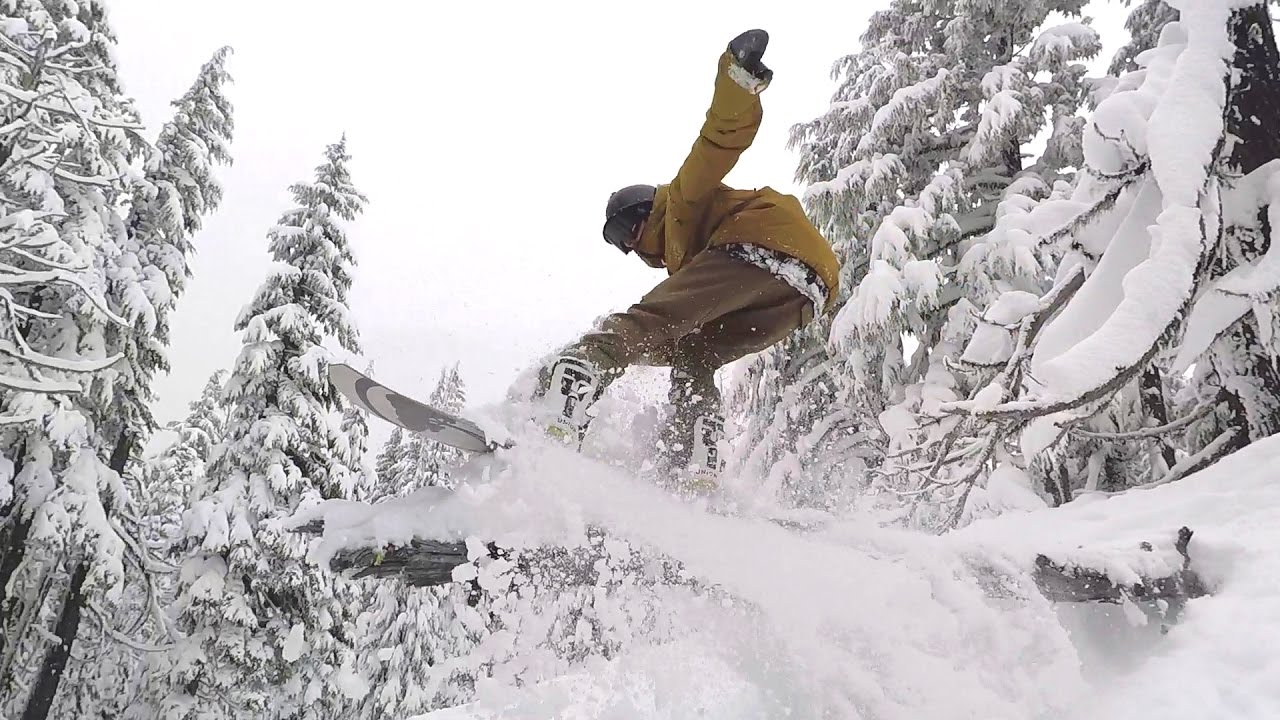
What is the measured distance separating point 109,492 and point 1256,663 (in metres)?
13.0

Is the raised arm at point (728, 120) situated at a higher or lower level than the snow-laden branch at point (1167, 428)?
higher

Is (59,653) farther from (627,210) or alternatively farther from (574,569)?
(574,569)

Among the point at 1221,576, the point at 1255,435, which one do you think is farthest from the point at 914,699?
the point at 1255,435

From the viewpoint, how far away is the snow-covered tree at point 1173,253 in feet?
9.48

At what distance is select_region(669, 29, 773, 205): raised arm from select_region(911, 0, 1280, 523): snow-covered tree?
4.56 ft

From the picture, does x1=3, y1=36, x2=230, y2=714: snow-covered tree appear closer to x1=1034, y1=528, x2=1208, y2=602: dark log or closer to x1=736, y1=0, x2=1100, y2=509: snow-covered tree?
x1=736, y1=0, x2=1100, y2=509: snow-covered tree

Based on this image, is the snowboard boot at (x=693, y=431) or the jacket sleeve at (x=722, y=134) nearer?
the jacket sleeve at (x=722, y=134)

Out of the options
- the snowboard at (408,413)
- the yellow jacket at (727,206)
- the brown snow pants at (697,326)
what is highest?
the yellow jacket at (727,206)

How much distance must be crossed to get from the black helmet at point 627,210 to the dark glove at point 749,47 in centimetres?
99

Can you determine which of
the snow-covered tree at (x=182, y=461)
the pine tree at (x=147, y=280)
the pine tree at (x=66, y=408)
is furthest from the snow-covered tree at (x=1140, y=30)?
the snow-covered tree at (x=182, y=461)

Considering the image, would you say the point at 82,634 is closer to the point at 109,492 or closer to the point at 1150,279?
the point at 109,492

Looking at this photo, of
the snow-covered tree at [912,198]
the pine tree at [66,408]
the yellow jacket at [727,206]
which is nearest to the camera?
the yellow jacket at [727,206]

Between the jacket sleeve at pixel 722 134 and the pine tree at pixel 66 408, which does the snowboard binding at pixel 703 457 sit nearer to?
the jacket sleeve at pixel 722 134

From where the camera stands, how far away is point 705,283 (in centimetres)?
304
